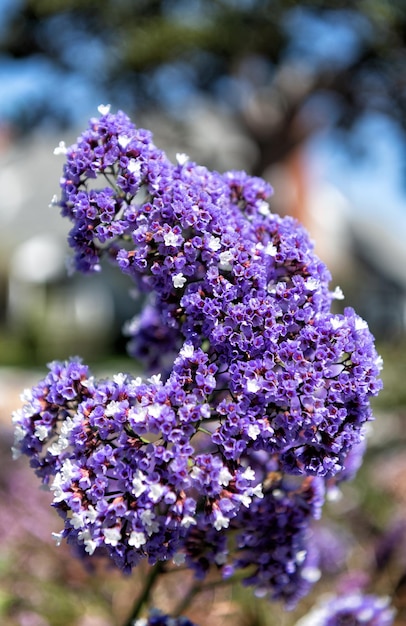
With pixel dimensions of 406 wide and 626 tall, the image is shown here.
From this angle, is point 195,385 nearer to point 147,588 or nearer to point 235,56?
point 147,588

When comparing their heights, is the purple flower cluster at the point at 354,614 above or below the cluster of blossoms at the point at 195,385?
below

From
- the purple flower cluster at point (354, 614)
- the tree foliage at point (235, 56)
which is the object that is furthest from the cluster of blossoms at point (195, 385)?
the tree foliage at point (235, 56)

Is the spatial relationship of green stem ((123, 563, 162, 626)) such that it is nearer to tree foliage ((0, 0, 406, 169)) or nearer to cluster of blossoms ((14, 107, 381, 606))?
cluster of blossoms ((14, 107, 381, 606))

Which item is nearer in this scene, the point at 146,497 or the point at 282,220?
the point at 146,497

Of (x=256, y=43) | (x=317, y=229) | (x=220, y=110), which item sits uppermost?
(x=256, y=43)

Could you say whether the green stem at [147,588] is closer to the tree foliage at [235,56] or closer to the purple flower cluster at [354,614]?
the purple flower cluster at [354,614]

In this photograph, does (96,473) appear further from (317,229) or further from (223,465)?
(317,229)

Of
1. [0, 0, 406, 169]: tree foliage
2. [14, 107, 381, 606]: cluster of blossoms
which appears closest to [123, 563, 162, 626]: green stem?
[14, 107, 381, 606]: cluster of blossoms

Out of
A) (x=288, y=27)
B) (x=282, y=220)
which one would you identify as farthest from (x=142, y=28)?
(x=282, y=220)

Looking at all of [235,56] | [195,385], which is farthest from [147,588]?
[235,56]
